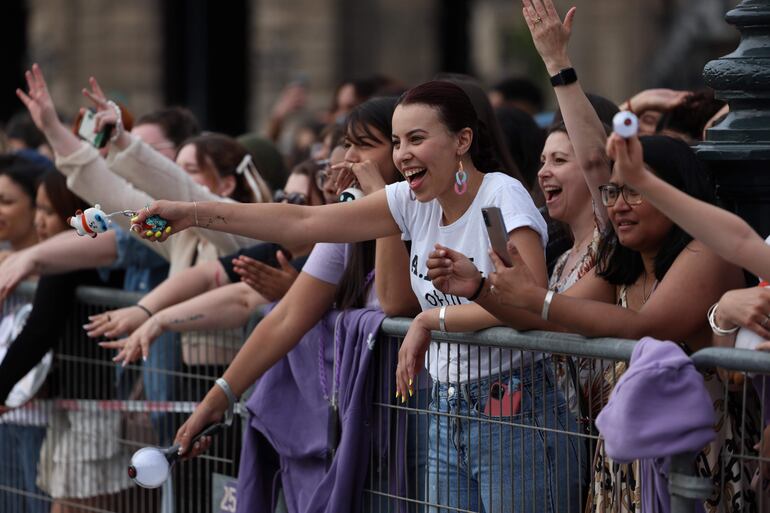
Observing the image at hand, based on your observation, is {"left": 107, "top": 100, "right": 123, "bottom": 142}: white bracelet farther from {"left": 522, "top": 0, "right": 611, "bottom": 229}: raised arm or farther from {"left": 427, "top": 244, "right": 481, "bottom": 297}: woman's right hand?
{"left": 427, "top": 244, "right": 481, "bottom": 297}: woman's right hand

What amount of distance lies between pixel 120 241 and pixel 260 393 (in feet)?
5.09

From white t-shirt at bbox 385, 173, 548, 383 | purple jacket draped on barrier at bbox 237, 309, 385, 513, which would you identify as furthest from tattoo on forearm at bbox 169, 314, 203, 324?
white t-shirt at bbox 385, 173, 548, 383

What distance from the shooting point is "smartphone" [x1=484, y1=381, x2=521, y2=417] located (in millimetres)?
4809

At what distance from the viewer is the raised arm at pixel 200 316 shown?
6.06 m

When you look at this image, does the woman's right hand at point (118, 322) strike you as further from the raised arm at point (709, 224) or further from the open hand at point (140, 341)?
the raised arm at point (709, 224)

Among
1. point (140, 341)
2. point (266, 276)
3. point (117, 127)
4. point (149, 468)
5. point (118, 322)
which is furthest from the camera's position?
point (117, 127)

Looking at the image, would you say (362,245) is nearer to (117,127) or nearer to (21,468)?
(117,127)

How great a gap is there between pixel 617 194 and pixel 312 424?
1529 millimetres

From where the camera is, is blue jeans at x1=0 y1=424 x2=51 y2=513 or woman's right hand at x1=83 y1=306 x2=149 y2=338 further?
blue jeans at x1=0 y1=424 x2=51 y2=513

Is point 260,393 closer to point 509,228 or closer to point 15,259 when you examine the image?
point 509,228

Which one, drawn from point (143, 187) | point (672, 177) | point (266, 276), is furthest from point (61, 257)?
point (672, 177)

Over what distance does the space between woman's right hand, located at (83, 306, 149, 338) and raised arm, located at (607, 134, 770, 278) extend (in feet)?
9.04

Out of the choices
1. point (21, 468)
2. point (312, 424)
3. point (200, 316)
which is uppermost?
point (200, 316)

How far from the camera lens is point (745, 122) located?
16.3 ft
